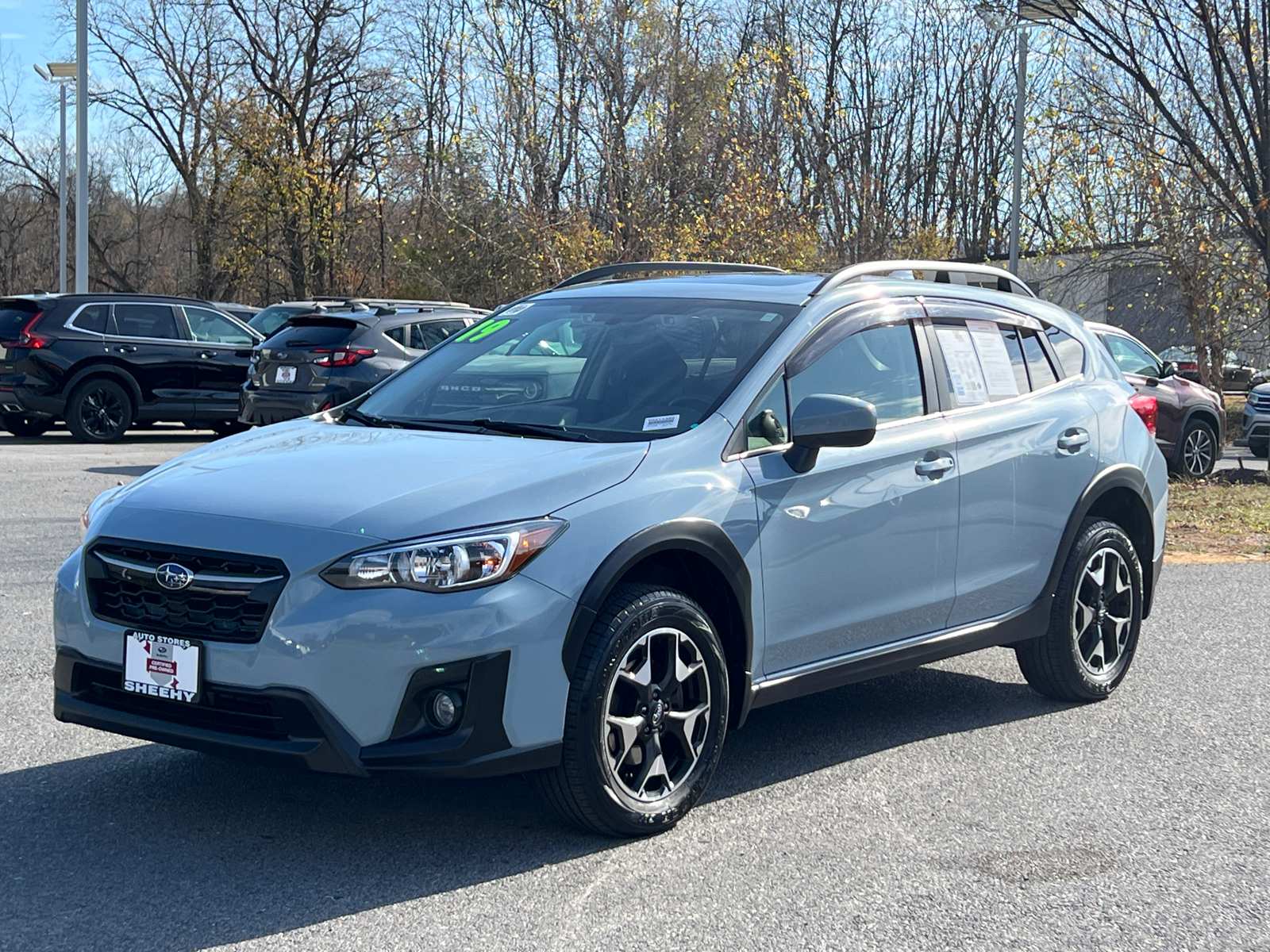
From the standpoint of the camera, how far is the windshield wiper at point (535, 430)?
4.78 m

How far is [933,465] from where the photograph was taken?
5438mm

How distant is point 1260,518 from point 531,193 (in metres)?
19.0

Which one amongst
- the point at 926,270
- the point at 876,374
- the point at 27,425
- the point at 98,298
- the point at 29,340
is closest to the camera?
the point at 876,374

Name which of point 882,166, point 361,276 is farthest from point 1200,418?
point 361,276

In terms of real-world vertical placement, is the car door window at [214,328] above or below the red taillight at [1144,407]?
above

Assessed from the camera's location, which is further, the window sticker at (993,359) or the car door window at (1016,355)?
the car door window at (1016,355)

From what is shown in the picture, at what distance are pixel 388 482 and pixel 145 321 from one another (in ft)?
49.4

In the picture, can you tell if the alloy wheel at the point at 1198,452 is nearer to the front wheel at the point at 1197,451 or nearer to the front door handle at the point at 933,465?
the front wheel at the point at 1197,451

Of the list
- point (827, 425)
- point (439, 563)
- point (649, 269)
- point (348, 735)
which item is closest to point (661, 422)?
point (827, 425)

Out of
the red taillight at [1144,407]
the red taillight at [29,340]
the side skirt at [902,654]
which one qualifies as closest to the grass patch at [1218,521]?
the red taillight at [1144,407]

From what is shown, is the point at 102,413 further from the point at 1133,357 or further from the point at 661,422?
the point at 661,422

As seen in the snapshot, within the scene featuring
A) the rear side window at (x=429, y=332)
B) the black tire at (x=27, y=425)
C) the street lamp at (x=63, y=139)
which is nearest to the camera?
the rear side window at (x=429, y=332)

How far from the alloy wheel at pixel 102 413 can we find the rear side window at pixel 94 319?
2.47ft

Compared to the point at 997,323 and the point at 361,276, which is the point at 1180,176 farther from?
the point at 361,276
